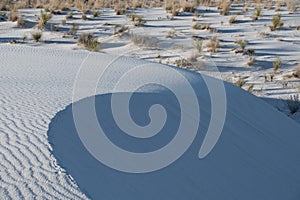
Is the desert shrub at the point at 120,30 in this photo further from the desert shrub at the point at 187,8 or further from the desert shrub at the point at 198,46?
the desert shrub at the point at 187,8

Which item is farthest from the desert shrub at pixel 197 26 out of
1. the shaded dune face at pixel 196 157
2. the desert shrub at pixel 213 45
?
the shaded dune face at pixel 196 157

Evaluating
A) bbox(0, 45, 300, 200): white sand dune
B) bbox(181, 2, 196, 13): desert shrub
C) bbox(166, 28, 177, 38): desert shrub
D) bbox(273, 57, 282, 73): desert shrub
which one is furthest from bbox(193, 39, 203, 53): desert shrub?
bbox(181, 2, 196, 13): desert shrub

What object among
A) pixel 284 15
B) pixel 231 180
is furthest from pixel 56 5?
pixel 231 180

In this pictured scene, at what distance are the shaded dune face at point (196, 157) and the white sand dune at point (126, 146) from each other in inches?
0.5

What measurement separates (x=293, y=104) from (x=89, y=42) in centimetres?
684

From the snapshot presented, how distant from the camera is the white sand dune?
11.4ft

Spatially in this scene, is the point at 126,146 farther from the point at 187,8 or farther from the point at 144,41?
the point at 187,8

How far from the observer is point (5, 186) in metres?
3.19

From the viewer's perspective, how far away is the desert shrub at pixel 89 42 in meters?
13.4

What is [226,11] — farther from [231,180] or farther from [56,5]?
[231,180]

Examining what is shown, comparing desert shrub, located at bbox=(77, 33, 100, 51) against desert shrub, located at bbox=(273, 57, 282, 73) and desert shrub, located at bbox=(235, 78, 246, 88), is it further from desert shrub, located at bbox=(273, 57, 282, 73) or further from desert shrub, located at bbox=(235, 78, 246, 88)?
desert shrub, located at bbox=(273, 57, 282, 73)

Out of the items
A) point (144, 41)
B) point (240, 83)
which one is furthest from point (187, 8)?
point (240, 83)

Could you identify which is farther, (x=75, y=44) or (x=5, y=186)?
(x=75, y=44)

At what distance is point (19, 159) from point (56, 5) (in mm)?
19046
